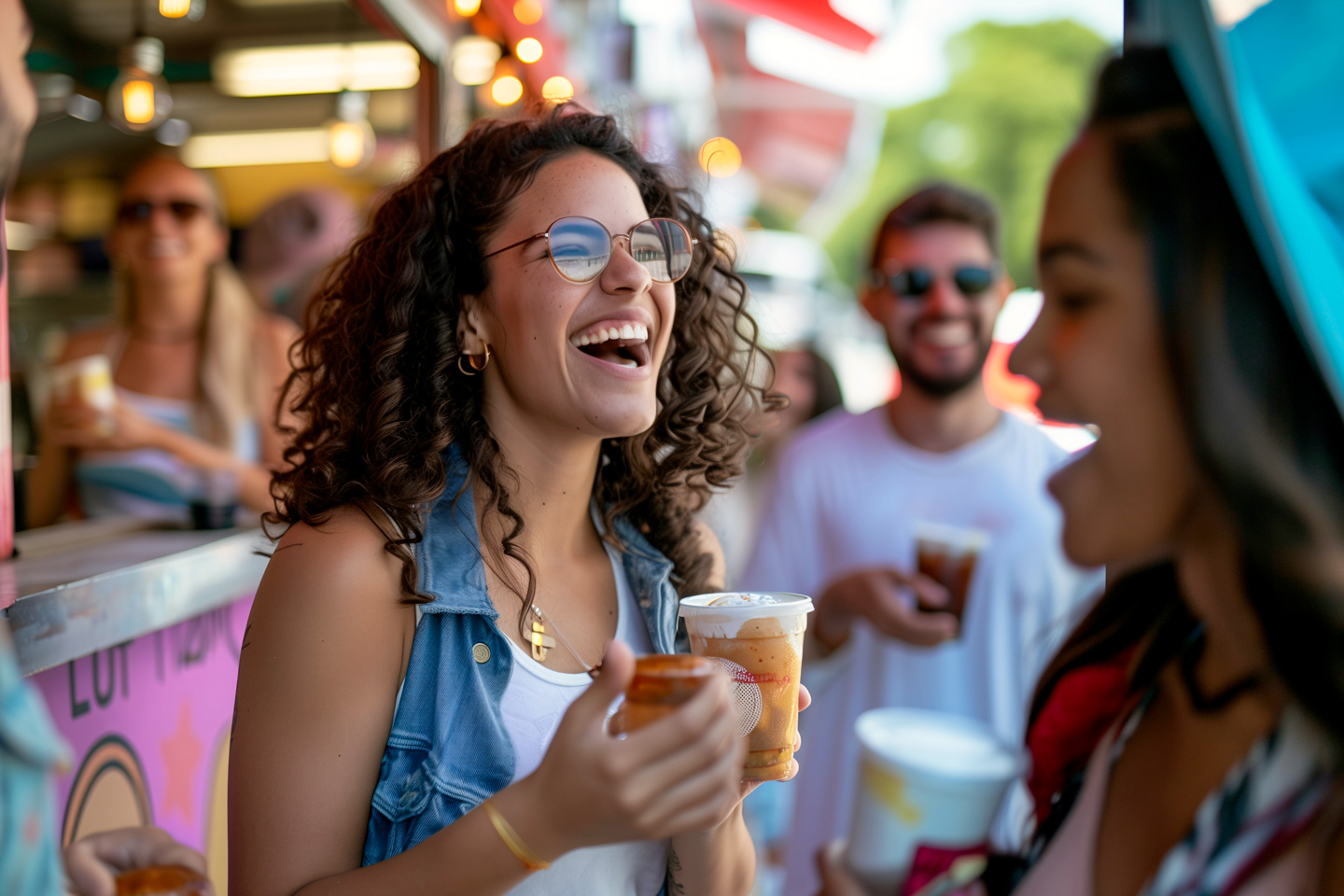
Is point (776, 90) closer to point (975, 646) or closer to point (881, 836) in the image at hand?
point (975, 646)

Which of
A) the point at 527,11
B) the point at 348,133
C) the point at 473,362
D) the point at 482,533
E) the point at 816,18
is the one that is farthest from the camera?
the point at 348,133

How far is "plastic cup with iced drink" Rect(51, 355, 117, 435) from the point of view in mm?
3154

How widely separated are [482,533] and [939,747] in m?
0.91

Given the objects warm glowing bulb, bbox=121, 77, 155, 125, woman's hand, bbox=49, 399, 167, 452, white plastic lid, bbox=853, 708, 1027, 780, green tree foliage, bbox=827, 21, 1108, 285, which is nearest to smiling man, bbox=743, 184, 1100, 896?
white plastic lid, bbox=853, 708, 1027, 780

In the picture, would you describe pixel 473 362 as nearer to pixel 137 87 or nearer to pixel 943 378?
pixel 943 378

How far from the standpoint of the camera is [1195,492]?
104 centimetres

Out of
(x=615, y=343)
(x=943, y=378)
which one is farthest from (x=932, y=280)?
(x=615, y=343)

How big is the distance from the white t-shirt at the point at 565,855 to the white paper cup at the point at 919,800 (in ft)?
1.22

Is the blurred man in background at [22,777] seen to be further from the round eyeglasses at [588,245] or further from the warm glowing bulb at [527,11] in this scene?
the warm glowing bulb at [527,11]

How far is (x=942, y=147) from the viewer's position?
38.0 metres

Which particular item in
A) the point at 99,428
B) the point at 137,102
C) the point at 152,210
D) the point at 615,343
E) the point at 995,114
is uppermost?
the point at 995,114

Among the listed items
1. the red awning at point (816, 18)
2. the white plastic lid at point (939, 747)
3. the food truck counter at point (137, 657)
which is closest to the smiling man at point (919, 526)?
the white plastic lid at point (939, 747)

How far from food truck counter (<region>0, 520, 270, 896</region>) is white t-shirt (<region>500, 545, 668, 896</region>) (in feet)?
2.21

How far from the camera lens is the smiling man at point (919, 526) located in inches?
125
